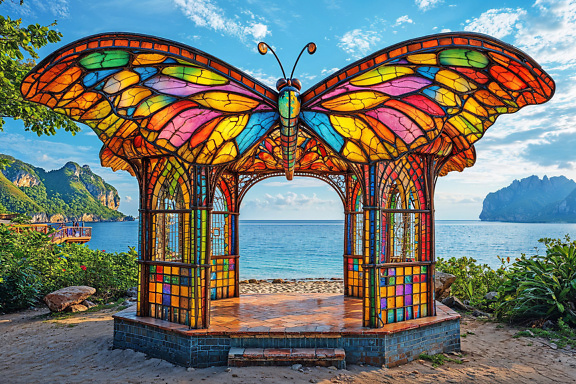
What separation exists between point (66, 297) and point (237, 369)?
6728mm

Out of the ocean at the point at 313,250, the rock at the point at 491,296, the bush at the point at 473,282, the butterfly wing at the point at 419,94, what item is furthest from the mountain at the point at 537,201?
the butterfly wing at the point at 419,94

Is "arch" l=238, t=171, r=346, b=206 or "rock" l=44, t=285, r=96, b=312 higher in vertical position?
"arch" l=238, t=171, r=346, b=206

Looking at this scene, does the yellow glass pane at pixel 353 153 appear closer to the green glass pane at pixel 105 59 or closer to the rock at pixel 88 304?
the green glass pane at pixel 105 59

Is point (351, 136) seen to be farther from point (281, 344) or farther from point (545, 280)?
point (545, 280)

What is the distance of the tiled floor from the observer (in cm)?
559

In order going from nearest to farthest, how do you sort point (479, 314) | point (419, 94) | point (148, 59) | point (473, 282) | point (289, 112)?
point (148, 59)
point (419, 94)
point (289, 112)
point (479, 314)
point (473, 282)

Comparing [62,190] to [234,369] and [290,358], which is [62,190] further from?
[290,358]

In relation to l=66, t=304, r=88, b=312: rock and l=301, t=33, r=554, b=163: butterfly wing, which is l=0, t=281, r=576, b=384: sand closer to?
l=66, t=304, r=88, b=312: rock

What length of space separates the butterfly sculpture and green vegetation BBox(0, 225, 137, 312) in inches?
244

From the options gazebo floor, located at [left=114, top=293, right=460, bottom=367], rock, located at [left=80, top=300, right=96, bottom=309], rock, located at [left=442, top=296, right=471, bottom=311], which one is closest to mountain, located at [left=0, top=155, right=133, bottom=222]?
rock, located at [left=80, top=300, right=96, bottom=309]

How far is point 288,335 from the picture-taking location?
18.1 ft

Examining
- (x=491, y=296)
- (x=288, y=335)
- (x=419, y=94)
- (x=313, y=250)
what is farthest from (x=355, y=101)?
(x=313, y=250)

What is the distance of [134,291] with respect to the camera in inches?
444

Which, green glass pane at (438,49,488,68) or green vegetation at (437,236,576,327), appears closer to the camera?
green glass pane at (438,49,488,68)
